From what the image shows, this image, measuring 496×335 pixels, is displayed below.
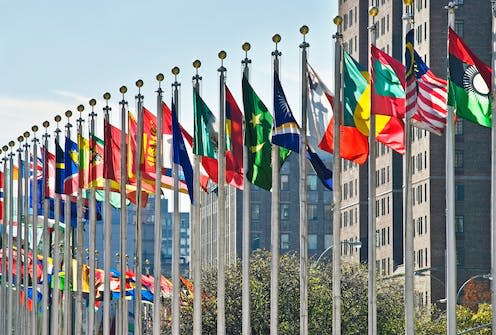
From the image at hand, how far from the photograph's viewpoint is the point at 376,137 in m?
55.6

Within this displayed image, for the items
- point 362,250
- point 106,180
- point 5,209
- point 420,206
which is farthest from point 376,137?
point 362,250

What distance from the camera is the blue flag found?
59.0 meters

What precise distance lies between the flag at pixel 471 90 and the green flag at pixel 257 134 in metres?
12.4

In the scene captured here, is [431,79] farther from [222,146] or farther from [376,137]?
[222,146]

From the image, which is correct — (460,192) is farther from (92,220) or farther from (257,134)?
(257,134)

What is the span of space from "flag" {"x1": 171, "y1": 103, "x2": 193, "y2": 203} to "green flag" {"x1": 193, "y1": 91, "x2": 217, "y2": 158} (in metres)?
1.73

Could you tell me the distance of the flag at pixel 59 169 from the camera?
266 feet

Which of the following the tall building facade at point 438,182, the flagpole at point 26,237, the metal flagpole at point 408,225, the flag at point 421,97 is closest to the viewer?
the flag at point 421,97

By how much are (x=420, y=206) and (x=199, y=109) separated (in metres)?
117

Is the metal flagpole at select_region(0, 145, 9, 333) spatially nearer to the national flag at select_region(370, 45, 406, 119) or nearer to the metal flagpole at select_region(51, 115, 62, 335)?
the metal flagpole at select_region(51, 115, 62, 335)

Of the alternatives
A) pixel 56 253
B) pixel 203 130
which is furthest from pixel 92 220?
pixel 203 130

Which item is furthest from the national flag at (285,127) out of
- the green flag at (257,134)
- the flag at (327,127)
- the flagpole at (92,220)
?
the flagpole at (92,220)

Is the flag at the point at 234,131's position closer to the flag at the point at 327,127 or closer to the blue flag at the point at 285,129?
the blue flag at the point at 285,129

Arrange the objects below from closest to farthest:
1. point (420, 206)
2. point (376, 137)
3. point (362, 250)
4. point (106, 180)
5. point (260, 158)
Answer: point (376, 137)
point (260, 158)
point (106, 180)
point (420, 206)
point (362, 250)
